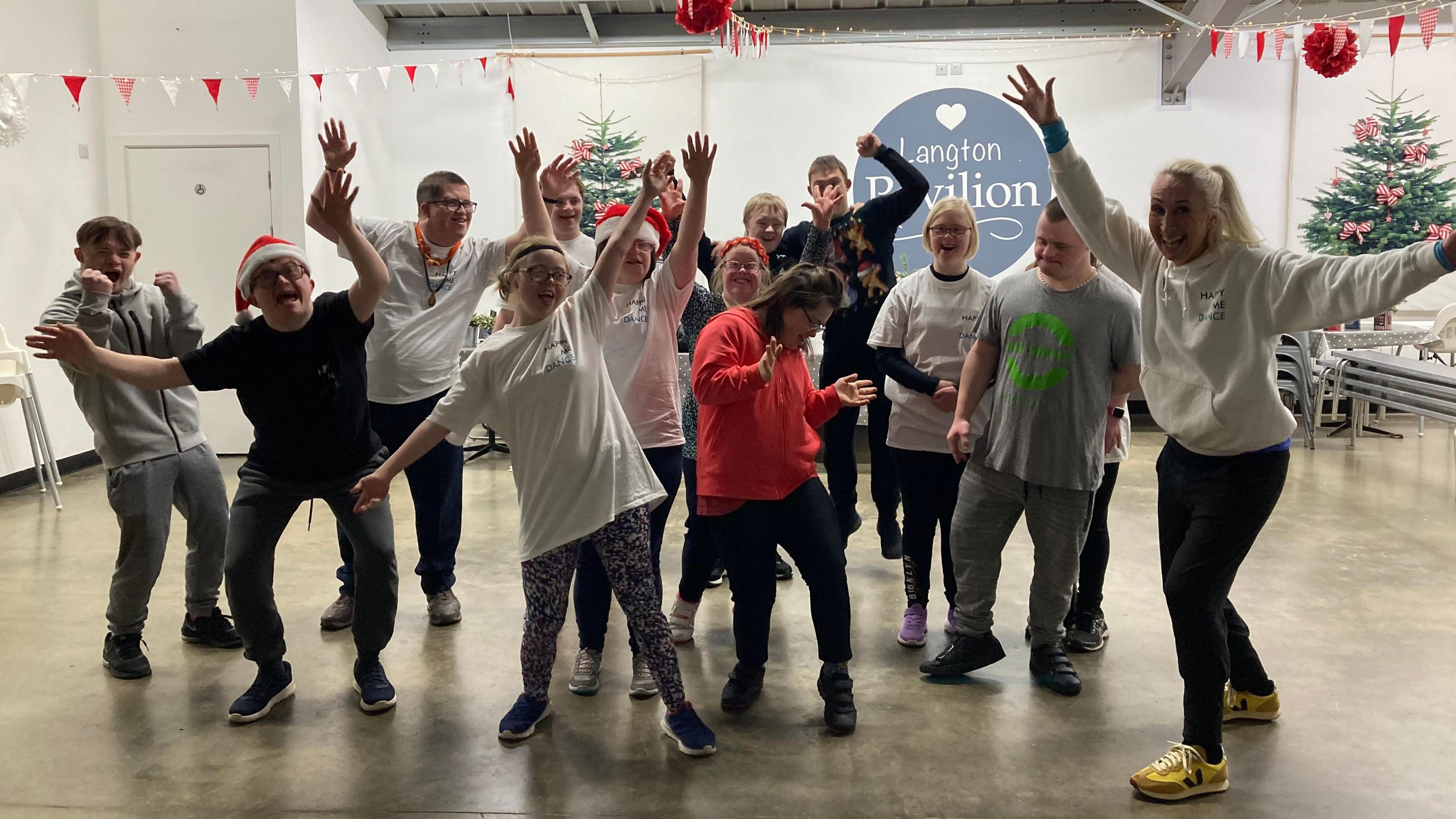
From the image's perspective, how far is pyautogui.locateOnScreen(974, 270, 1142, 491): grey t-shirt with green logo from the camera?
9.78ft

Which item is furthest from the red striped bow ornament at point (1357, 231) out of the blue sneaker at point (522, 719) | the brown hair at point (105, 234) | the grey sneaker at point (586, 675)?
the brown hair at point (105, 234)

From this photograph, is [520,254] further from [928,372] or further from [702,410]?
[928,372]

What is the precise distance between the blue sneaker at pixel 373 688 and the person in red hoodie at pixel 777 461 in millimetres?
1100

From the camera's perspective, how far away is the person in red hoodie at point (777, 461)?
9.16 ft

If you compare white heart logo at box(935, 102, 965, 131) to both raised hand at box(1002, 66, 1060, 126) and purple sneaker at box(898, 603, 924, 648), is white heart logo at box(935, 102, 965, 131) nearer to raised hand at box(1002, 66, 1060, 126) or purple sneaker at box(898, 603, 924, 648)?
purple sneaker at box(898, 603, 924, 648)

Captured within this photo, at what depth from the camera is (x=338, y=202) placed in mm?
2658

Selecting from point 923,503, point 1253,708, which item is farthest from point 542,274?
point 1253,708

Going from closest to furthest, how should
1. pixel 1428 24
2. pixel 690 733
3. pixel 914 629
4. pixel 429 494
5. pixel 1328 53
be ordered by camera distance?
pixel 690 733 < pixel 914 629 < pixel 429 494 < pixel 1328 53 < pixel 1428 24

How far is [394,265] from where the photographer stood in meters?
3.60

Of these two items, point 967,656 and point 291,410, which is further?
point 967,656

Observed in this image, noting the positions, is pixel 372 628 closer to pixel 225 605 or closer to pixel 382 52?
pixel 225 605

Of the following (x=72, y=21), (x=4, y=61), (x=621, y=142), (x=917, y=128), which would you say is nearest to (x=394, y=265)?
(x=4, y=61)

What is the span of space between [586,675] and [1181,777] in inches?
66.2

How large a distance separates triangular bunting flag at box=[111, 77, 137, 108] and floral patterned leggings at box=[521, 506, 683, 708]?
20.0ft
